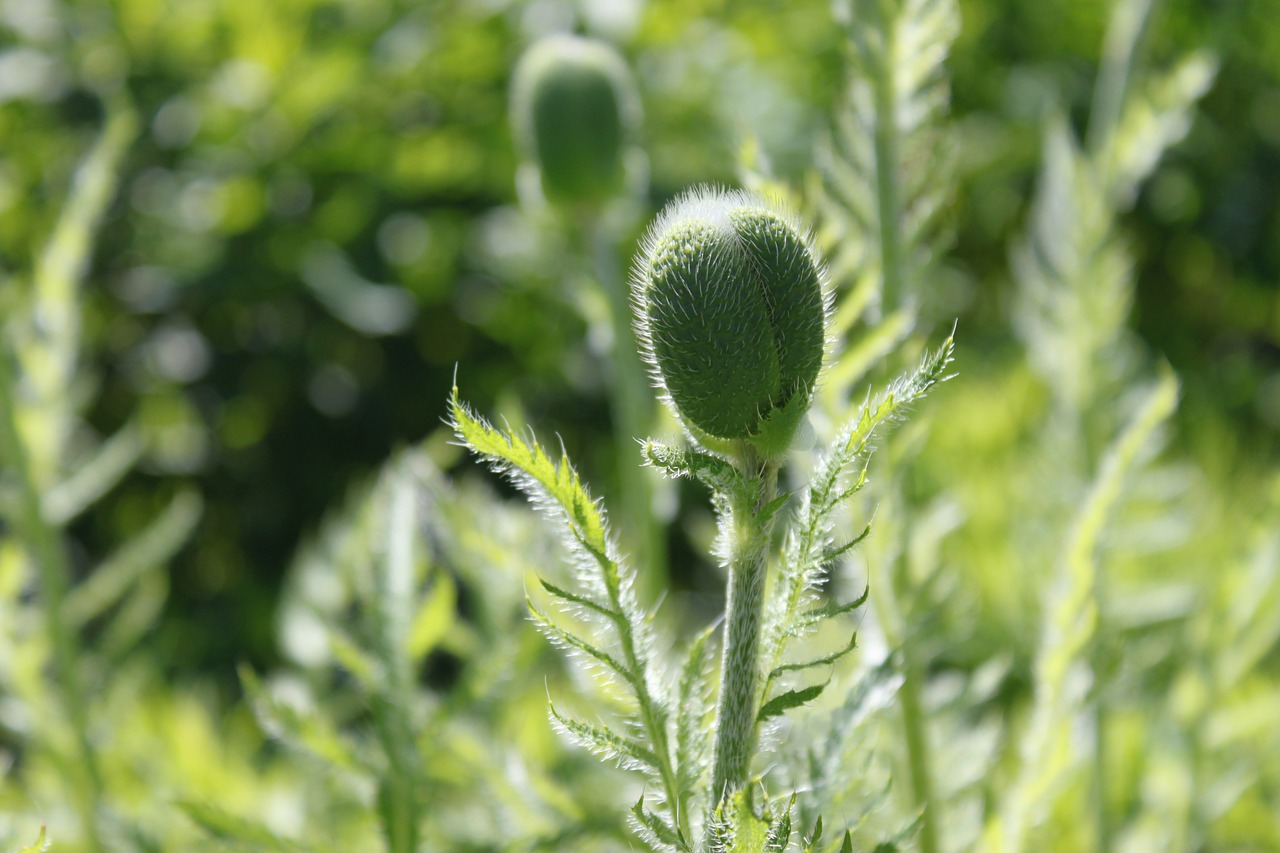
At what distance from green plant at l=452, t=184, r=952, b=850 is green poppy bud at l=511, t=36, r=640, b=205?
509 millimetres

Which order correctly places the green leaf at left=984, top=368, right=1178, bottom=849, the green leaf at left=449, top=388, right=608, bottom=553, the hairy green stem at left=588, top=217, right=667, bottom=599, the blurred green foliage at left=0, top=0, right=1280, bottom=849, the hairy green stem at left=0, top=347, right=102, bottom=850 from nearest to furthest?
the green leaf at left=449, top=388, right=608, bottom=553 → the green leaf at left=984, top=368, right=1178, bottom=849 → the hairy green stem at left=0, top=347, right=102, bottom=850 → the hairy green stem at left=588, top=217, right=667, bottom=599 → the blurred green foliage at left=0, top=0, right=1280, bottom=849

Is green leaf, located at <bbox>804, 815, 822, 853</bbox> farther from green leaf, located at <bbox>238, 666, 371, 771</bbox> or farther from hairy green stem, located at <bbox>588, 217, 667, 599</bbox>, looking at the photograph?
hairy green stem, located at <bbox>588, 217, 667, 599</bbox>

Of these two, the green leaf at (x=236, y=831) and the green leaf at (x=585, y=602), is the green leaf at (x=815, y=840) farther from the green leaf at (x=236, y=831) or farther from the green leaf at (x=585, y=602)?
the green leaf at (x=236, y=831)

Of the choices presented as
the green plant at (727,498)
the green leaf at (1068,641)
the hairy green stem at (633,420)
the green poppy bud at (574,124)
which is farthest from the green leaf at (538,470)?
the green poppy bud at (574,124)

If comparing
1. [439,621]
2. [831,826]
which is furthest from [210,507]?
[831,826]

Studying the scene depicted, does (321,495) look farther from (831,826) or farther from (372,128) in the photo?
(831,826)

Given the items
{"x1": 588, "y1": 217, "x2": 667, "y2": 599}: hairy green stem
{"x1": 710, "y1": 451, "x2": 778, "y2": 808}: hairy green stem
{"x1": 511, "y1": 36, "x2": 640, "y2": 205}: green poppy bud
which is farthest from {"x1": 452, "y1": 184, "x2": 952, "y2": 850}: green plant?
{"x1": 511, "y1": 36, "x2": 640, "y2": 205}: green poppy bud

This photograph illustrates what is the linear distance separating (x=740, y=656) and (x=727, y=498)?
1.7 inches

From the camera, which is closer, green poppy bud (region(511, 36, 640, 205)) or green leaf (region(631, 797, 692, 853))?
green leaf (region(631, 797, 692, 853))

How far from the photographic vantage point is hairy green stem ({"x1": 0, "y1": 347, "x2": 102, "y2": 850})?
2.04 ft

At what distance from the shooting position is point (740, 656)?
1.10 feet

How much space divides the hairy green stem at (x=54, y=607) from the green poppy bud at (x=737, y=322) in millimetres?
410

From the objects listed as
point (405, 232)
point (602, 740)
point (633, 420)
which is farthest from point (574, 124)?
point (405, 232)

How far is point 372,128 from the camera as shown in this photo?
1.57 m
